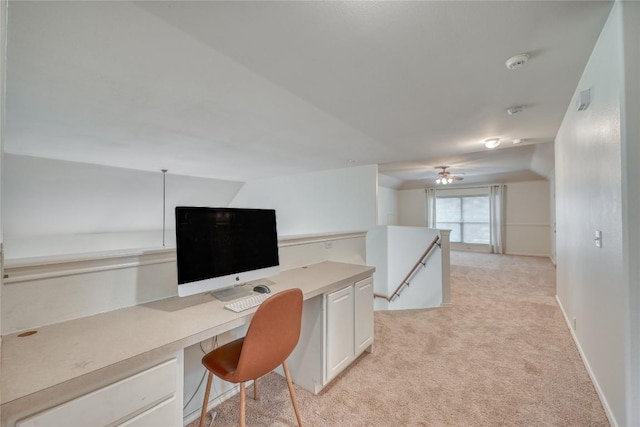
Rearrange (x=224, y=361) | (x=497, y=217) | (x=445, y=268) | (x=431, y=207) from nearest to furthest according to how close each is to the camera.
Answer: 1. (x=224, y=361)
2. (x=445, y=268)
3. (x=497, y=217)
4. (x=431, y=207)

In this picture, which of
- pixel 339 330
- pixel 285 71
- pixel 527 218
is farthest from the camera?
pixel 527 218

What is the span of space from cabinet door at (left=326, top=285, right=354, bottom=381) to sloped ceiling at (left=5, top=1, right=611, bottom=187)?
1.64m

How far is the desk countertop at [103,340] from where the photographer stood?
2.82 feet

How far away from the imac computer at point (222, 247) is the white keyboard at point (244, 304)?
12 cm

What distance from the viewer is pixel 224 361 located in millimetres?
1476

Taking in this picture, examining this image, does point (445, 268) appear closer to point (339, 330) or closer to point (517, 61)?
point (339, 330)

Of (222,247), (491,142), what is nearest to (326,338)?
(222,247)

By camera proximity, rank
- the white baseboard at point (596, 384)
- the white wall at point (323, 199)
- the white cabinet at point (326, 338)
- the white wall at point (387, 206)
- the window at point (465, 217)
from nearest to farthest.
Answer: the white baseboard at point (596, 384) < the white cabinet at point (326, 338) < the white wall at point (323, 199) < the window at point (465, 217) < the white wall at point (387, 206)

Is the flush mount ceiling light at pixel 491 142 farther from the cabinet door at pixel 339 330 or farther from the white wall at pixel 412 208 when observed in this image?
the white wall at pixel 412 208

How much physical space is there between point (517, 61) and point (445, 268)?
9.71ft

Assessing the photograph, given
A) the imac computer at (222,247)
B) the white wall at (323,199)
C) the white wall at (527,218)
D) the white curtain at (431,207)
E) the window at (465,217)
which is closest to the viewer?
the imac computer at (222,247)

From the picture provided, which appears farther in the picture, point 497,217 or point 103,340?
point 497,217

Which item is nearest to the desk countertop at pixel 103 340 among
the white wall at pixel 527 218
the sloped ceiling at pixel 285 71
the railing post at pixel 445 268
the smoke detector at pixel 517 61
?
the sloped ceiling at pixel 285 71

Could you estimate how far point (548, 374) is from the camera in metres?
2.15
